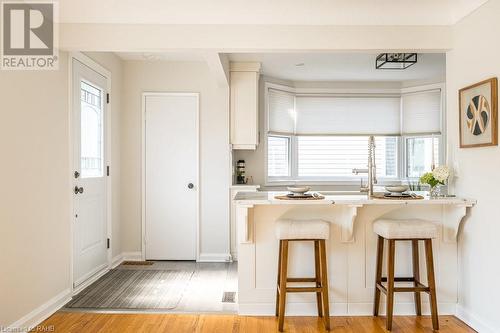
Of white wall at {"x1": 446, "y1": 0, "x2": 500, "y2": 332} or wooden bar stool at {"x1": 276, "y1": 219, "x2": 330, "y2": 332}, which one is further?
wooden bar stool at {"x1": 276, "y1": 219, "x2": 330, "y2": 332}

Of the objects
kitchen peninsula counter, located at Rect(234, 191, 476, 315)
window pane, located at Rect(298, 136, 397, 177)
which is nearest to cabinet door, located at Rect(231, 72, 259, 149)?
window pane, located at Rect(298, 136, 397, 177)

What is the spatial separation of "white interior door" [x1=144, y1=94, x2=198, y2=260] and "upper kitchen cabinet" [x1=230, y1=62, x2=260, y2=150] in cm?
50

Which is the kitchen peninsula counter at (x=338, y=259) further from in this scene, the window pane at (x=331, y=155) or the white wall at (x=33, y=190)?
the window pane at (x=331, y=155)

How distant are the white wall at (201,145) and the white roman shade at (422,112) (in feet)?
9.40

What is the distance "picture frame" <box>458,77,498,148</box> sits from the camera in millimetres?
2467

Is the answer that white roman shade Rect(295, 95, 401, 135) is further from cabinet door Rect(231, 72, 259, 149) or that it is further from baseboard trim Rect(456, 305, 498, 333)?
baseboard trim Rect(456, 305, 498, 333)

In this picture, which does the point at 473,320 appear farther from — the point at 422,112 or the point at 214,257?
the point at 422,112

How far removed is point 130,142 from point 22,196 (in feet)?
6.66

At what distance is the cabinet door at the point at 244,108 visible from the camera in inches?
178

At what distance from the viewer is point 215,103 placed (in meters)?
4.58

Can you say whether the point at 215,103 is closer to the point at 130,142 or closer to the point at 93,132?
the point at 130,142

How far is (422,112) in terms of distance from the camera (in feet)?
17.6

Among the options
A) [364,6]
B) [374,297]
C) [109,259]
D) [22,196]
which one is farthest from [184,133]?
[374,297]

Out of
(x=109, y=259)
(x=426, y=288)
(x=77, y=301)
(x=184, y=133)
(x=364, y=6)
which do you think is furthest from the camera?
(x=184, y=133)
